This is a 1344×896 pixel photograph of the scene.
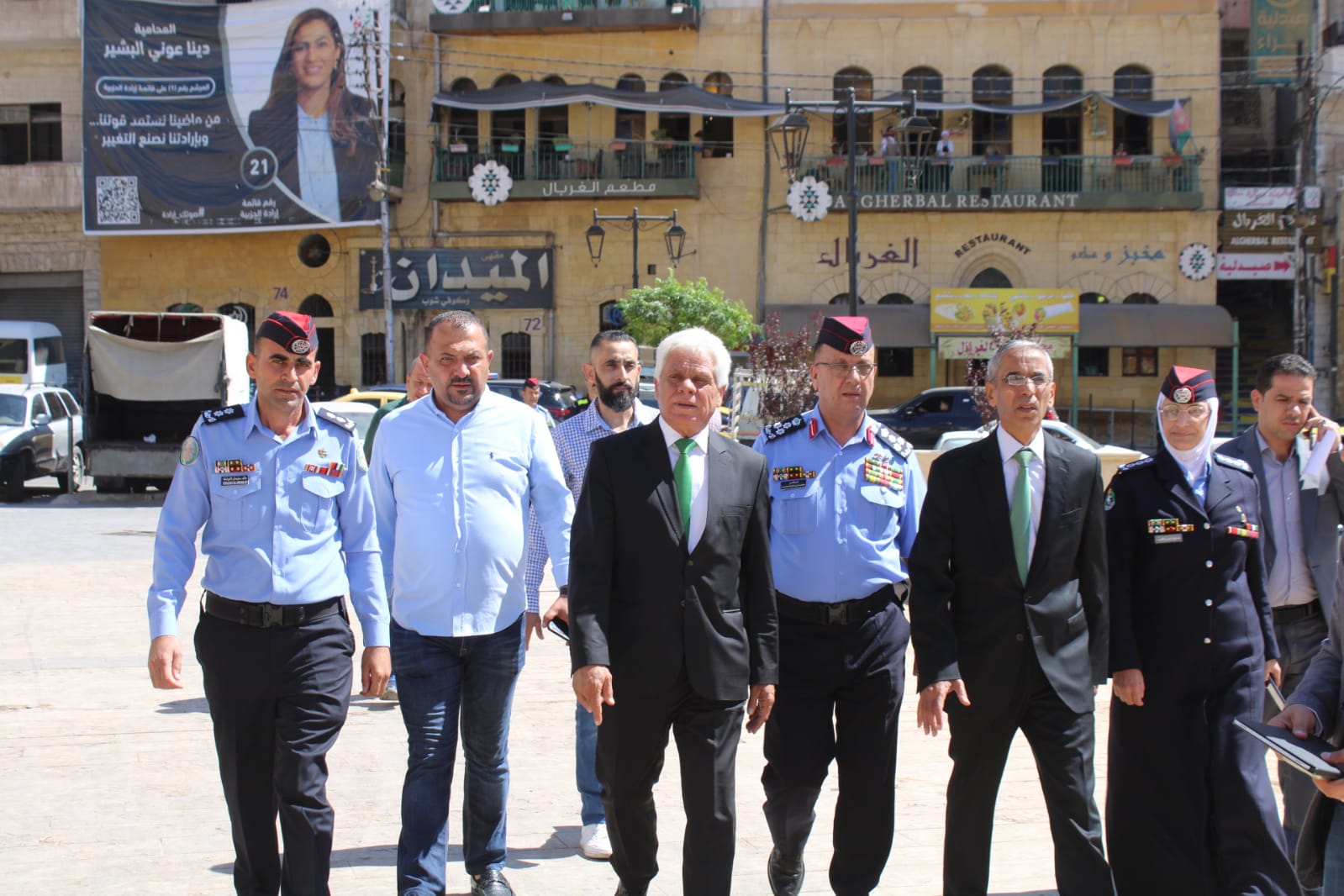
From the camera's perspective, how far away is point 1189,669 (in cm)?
470

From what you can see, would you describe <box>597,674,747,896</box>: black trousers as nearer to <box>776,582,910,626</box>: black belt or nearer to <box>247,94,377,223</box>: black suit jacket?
<box>776,582,910,626</box>: black belt

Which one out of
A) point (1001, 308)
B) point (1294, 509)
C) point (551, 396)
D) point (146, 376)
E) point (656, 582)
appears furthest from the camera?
point (1001, 308)

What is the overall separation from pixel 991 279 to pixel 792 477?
1183 inches

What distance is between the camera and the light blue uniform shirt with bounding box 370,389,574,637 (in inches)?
185

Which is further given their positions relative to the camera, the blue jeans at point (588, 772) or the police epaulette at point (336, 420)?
the blue jeans at point (588, 772)

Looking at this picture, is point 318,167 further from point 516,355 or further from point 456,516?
point 456,516

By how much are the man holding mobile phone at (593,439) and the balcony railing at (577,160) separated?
28099 mm

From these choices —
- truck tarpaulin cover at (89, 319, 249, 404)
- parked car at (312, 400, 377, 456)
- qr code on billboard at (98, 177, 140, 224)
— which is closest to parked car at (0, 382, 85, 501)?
truck tarpaulin cover at (89, 319, 249, 404)

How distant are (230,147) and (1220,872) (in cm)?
A: 3218

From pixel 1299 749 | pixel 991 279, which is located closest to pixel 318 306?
pixel 991 279

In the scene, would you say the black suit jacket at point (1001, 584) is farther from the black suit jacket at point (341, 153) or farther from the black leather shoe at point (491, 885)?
the black suit jacket at point (341, 153)

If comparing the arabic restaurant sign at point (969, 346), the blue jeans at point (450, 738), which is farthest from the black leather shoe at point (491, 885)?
the arabic restaurant sign at point (969, 346)

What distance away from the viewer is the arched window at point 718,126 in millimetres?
33938

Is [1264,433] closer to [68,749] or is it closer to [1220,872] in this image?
[1220,872]
